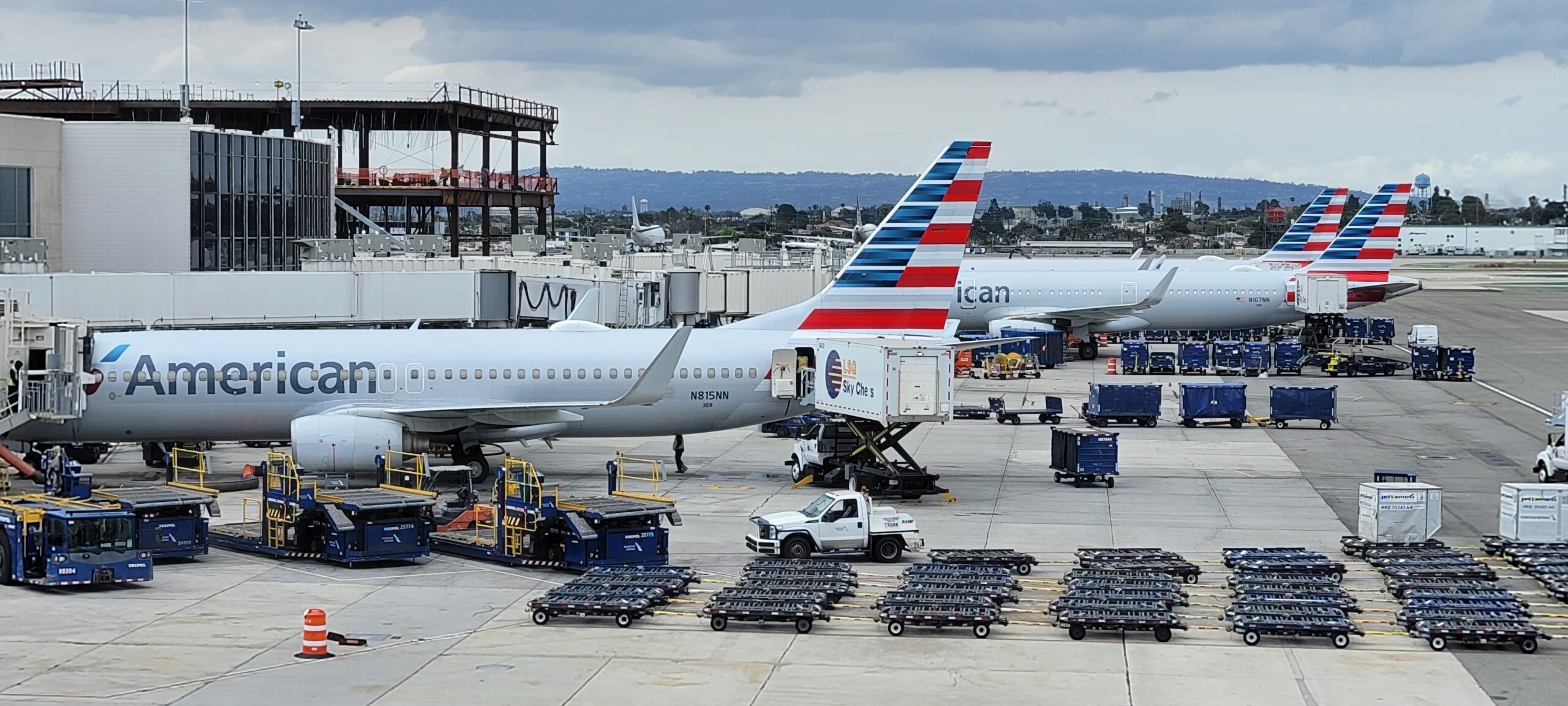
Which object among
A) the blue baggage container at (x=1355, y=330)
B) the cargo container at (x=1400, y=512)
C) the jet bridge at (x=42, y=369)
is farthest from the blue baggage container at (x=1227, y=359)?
the jet bridge at (x=42, y=369)

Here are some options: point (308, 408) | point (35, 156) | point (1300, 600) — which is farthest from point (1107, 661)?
point (35, 156)

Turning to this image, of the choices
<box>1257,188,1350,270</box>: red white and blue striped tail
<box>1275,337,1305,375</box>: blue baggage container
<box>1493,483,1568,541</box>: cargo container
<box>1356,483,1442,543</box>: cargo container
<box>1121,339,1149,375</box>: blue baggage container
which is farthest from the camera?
<box>1257,188,1350,270</box>: red white and blue striped tail

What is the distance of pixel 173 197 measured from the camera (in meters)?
63.0

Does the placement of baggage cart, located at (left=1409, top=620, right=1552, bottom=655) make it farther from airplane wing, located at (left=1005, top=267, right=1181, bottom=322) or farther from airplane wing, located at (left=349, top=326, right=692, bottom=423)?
airplane wing, located at (left=1005, top=267, right=1181, bottom=322)

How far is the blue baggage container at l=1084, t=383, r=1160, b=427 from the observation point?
2322 inches

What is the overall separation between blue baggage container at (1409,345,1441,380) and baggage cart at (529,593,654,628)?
187 ft

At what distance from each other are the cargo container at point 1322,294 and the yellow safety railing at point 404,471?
55.8m

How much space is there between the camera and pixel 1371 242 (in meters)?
91.8

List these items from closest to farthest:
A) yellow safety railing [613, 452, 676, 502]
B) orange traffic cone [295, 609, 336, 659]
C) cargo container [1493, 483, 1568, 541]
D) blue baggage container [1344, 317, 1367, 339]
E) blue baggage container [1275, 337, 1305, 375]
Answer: orange traffic cone [295, 609, 336, 659] → cargo container [1493, 483, 1568, 541] → yellow safety railing [613, 452, 676, 502] → blue baggage container [1275, 337, 1305, 375] → blue baggage container [1344, 317, 1367, 339]

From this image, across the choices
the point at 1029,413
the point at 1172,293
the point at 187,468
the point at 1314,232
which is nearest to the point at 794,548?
the point at 187,468

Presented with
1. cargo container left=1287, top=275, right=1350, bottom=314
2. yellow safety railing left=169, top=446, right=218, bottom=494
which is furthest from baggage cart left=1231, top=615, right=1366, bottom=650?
cargo container left=1287, top=275, right=1350, bottom=314

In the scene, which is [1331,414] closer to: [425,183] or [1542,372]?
[1542,372]

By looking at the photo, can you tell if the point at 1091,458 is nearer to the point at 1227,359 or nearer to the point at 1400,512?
the point at 1400,512

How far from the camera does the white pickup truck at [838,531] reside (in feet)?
113
